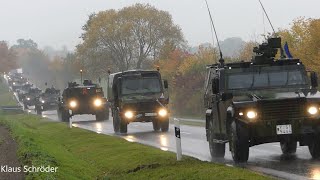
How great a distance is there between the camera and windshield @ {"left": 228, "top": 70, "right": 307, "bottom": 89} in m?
15.4

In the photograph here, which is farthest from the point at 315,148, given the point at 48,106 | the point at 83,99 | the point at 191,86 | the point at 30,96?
the point at 30,96

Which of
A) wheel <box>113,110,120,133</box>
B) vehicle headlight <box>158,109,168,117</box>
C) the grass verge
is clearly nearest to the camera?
the grass verge

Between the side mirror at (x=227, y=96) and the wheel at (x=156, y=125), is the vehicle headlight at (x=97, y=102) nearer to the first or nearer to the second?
the wheel at (x=156, y=125)

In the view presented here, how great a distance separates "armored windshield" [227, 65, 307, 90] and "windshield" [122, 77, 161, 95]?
14081 millimetres

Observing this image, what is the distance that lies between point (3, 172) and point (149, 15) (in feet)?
248

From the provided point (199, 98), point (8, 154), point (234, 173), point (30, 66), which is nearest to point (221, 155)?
point (234, 173)

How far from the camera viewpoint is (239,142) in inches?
561

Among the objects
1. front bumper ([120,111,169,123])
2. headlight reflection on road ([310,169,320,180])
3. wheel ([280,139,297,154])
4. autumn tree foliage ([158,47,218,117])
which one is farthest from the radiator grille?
autumn tree foliage ([158,47,218,117])

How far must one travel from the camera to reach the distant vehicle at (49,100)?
63.3 meters

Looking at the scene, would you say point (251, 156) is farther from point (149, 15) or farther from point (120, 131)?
point (149, 15)

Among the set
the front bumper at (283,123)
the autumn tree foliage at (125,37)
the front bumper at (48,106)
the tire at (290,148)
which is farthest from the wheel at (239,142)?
the autumn tree foliage at (125,37)

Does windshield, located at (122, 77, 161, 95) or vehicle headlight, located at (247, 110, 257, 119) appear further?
windshield, located at (122, 77, 161, 95)

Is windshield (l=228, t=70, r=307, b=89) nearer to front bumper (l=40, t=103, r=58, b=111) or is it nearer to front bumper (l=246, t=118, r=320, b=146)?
front bumper (l=246, t=118, r=320, b=146)

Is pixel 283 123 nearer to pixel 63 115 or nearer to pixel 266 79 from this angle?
pixel 266 79
